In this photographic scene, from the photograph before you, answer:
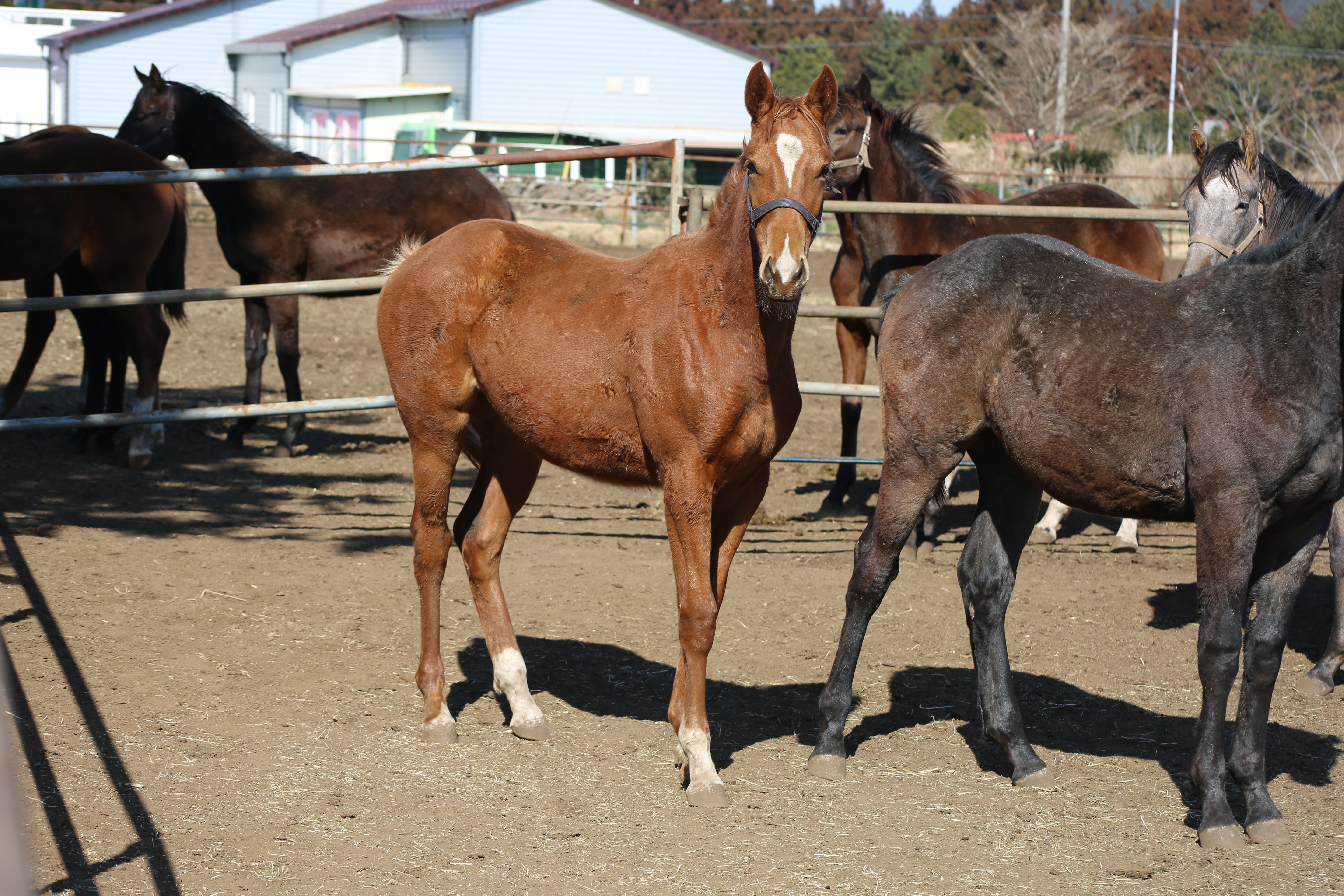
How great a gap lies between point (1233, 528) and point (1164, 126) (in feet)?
138

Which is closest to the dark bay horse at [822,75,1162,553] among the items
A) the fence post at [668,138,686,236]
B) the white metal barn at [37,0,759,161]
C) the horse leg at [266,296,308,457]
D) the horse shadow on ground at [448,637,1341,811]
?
the fence post at [668,138,686,236]

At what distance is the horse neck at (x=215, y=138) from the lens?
27.6 feet

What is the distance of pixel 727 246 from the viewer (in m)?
3.56

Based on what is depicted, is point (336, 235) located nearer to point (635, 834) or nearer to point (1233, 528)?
point (635, 834)

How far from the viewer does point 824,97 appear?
3.35 meters

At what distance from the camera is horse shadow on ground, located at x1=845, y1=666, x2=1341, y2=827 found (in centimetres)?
387

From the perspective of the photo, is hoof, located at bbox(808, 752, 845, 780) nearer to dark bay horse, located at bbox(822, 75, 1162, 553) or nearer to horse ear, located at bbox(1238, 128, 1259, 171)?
horse ear, located at bbox(1238, 128, 1259, 171)

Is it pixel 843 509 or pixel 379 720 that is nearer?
pixel 379 720

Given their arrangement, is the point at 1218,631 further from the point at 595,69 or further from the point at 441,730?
the point at 595,69

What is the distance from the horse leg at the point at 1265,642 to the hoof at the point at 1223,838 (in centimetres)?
12

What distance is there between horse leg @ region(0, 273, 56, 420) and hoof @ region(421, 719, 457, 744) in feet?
17.5

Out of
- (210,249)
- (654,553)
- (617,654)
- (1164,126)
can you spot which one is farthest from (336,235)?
(1164,126)

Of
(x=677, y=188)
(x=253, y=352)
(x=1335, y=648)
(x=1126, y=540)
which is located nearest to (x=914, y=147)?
(x=677, y=188)

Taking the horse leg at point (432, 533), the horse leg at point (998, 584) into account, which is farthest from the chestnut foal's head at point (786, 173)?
the horse leg at point (432, 533)
